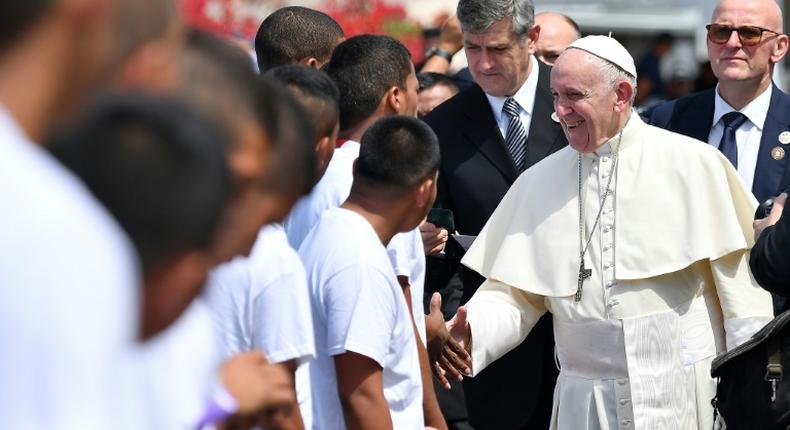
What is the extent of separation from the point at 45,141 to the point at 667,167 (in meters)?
4.09

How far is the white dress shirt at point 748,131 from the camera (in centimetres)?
592

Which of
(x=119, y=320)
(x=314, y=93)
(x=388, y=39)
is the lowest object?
(x=119, y=320)

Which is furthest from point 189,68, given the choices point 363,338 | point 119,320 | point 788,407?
point 788,407

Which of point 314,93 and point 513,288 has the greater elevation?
point 314,93

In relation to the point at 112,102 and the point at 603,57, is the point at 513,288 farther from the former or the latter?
the point at 112,102

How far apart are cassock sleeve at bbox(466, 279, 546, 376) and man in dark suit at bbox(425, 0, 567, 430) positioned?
1.30ft

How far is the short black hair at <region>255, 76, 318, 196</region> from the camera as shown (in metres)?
2.14

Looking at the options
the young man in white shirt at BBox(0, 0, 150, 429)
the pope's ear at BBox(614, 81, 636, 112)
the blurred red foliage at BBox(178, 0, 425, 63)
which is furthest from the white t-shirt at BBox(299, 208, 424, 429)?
the blurred red foliage at BBox(178, 0, 425, 63)

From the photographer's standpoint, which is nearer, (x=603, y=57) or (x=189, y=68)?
(x=189, y=68)

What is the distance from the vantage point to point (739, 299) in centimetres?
511

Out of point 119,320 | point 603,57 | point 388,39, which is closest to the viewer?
point 119,320

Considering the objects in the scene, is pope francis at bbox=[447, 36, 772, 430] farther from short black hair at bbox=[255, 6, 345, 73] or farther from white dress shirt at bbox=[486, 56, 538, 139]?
short black hair at bbox=[255, 6, 345, 73]

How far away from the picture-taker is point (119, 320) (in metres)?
1.36

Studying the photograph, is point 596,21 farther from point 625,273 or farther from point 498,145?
point 625,273
